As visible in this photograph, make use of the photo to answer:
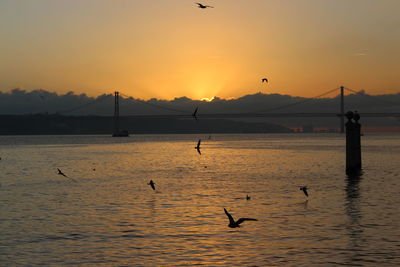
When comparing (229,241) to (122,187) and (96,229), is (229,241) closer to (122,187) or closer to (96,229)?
(96,229)

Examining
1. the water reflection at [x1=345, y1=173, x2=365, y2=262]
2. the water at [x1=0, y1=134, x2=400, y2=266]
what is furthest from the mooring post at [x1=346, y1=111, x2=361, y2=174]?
the water at [x1=0, y1=134, x2=400, y2=266]

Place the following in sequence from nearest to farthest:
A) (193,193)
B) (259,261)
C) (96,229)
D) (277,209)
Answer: (259,261), (96,229), (277,209), (193,193)

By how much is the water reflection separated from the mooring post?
1657mm

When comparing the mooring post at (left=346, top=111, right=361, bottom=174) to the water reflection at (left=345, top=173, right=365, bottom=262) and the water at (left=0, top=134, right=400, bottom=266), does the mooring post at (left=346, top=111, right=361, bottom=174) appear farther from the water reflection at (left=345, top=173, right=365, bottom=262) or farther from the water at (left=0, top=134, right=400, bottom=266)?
the water at (left=0, top=134, right=400, bottom=266)

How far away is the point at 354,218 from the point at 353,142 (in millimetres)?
15859

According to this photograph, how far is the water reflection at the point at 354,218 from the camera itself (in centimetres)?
1612

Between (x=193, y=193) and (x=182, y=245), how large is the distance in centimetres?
1516

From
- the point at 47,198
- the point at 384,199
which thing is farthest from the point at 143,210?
the point at 384,199

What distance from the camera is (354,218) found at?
71.1 ft

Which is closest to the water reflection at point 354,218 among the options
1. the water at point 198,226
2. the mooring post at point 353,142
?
the water at point 198,226

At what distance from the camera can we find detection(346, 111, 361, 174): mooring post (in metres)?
36.1

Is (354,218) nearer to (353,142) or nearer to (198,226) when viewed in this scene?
(198,226)

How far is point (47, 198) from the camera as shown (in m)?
29.6

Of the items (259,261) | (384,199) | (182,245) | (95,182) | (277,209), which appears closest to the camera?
(259,261)
